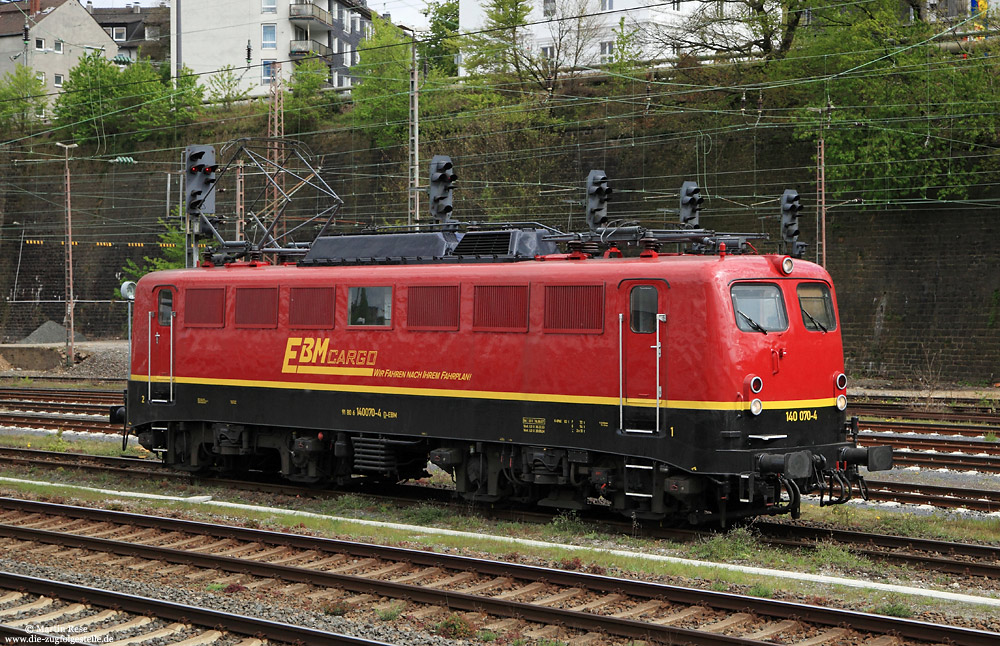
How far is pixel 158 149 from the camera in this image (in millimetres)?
64938

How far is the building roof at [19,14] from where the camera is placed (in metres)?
86.2

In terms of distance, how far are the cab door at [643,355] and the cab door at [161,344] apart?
900 centimetres

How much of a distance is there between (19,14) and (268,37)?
90.4ft

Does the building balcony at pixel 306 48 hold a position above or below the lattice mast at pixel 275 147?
above

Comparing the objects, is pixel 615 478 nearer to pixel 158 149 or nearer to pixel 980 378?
pixel 980 378

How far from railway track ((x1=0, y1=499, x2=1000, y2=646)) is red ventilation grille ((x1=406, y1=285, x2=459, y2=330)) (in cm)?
399

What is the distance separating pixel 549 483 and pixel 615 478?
107 cm

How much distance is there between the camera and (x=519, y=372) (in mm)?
14523

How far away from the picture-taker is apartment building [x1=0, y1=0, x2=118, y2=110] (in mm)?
85625

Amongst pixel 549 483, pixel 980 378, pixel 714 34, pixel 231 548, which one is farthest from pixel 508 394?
pixel 714 34

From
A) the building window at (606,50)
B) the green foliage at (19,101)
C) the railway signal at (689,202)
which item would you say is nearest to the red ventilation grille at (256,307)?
the railway signal at (689,202)

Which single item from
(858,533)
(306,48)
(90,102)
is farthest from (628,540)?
(306,48)

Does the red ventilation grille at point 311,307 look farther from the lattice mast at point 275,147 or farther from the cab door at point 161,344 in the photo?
the lattice mast at point 275,147

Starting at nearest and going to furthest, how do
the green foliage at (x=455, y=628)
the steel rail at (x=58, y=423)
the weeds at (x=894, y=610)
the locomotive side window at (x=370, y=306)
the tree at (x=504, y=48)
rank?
the green foliage at (x=455, y=628) < the weeds at (x=894, y=610) < the locomotive side window at (x=370, y=306) < the steel rail at (x=58, y=423) < the tree at (x=504, y=48)
